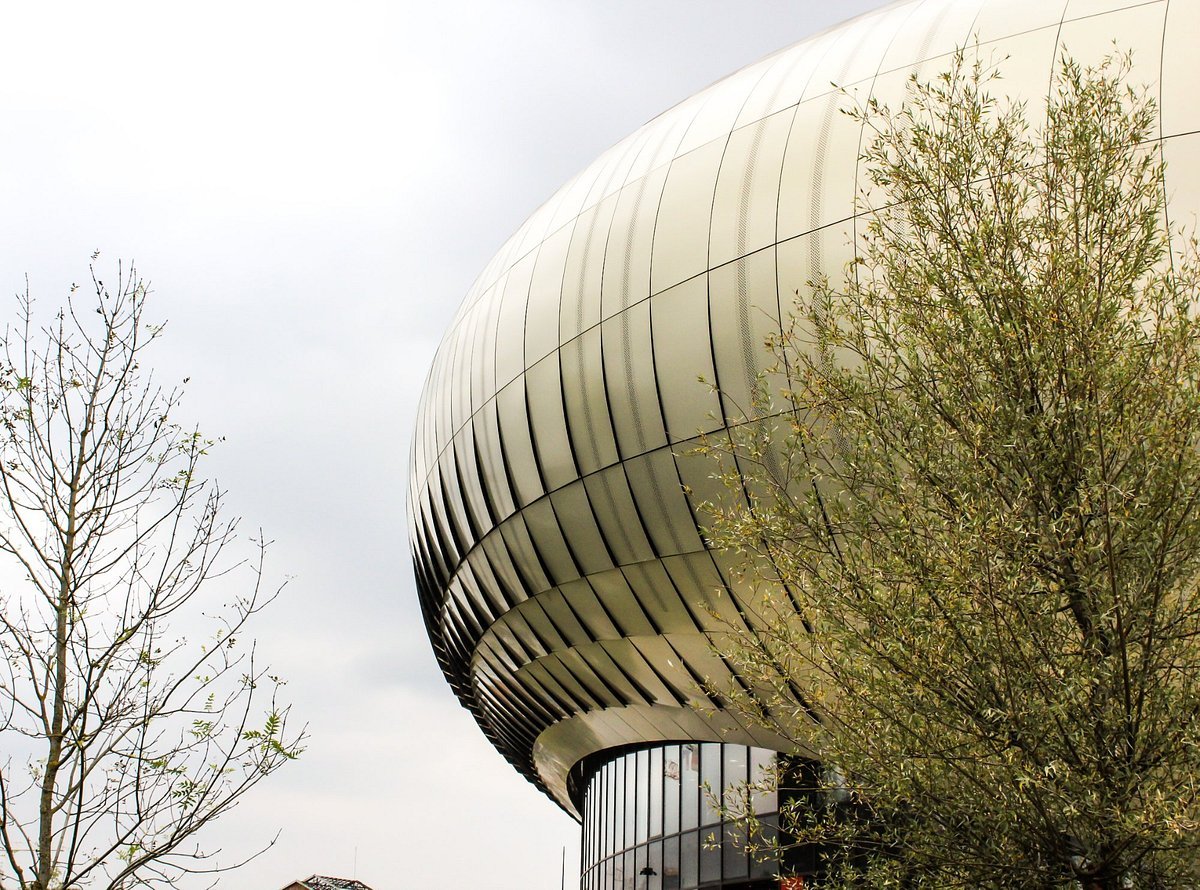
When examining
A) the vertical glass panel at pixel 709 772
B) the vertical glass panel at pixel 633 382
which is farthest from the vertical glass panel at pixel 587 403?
the vertical glass panel at pixel 709 772

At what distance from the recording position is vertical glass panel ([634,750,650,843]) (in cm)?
2005

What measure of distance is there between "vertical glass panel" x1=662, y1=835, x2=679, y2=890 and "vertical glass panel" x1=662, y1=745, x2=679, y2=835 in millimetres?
191

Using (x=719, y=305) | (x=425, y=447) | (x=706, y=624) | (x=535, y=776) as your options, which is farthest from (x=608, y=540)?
(x=535, y=776)

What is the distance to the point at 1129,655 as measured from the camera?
23.7ft

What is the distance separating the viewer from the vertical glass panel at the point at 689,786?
18594mm

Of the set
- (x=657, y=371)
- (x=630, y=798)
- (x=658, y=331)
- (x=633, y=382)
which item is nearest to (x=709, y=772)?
(x=630, y=798)

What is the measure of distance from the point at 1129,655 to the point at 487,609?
14506 mm

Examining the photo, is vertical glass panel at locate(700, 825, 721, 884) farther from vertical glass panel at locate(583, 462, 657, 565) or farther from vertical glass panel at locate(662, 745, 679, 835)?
vertical glass panel at locate(583, 462, 657, 565)

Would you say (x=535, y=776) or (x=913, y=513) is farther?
(x=535, y=776)

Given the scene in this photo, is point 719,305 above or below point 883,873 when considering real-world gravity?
above

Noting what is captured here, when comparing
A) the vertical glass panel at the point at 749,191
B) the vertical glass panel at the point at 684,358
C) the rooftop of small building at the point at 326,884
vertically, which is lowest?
the rooftop of small building at the point at 326,884

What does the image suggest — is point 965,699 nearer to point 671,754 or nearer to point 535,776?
point 671,754

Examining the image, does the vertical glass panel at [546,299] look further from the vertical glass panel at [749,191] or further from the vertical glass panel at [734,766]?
the vertical glass panel at [734,766]

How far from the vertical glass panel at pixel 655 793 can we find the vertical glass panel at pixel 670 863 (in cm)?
41
